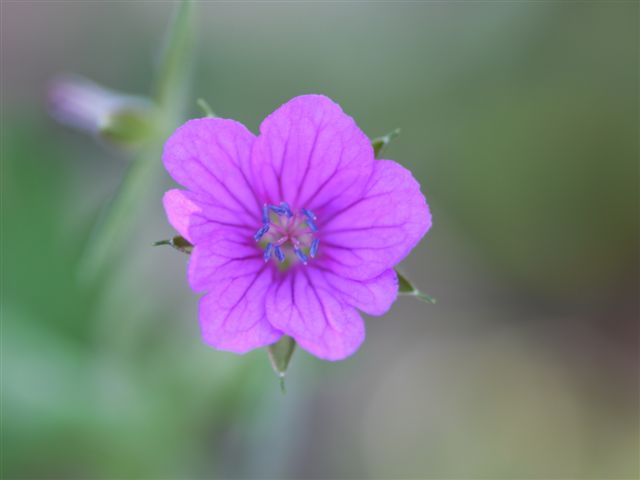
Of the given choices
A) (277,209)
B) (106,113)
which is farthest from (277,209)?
(106,113)

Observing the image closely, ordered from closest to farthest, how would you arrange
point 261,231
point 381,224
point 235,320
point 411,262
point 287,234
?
point 235,320 → point 381,224 → point 261,231 → point 287,234 → point 411,262

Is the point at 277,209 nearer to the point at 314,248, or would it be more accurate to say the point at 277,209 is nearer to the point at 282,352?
the point at 314,248

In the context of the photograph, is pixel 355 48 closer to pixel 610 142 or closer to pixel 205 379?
pixel 610 142

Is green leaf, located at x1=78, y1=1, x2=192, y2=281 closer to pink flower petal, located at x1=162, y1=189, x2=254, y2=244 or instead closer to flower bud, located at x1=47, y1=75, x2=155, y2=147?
flower bud, located at x1=47, y1=75, x2=155, y2=147

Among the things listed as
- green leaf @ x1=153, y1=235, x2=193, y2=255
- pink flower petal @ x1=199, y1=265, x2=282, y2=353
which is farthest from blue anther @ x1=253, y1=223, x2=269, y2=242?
green leaf @ x1=153, y1=235, x2=193, y2=255

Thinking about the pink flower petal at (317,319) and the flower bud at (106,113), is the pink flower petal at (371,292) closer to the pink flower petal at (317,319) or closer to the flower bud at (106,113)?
the pink flower petal at (317,319)

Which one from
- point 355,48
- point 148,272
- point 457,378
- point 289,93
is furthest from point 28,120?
point 457,378
